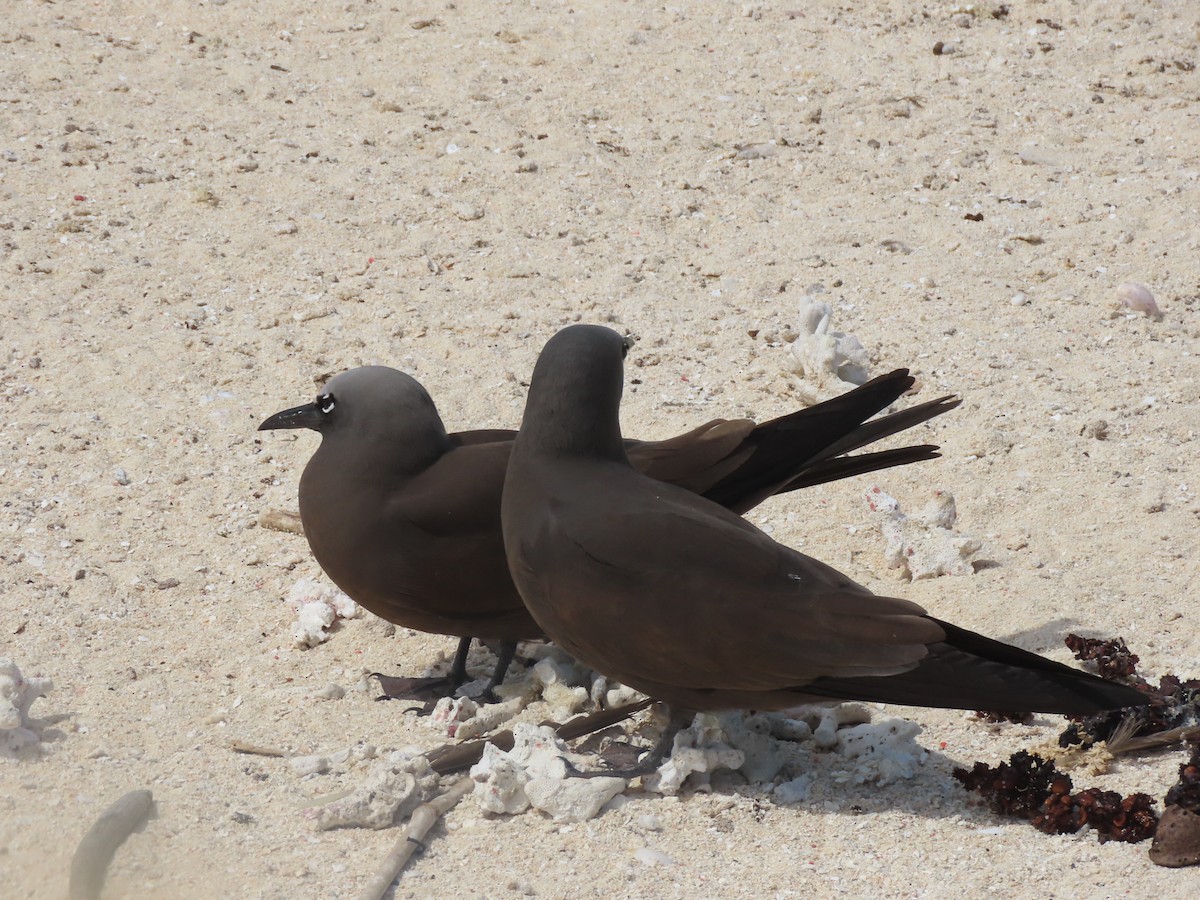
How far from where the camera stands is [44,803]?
359 cm

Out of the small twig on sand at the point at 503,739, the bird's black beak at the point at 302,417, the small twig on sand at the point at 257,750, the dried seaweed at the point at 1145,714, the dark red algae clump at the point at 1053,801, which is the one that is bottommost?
the small twig on sand at the point at 257,750

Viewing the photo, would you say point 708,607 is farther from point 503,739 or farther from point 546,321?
point 546,321

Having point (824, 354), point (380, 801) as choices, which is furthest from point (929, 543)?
point (380, 801)

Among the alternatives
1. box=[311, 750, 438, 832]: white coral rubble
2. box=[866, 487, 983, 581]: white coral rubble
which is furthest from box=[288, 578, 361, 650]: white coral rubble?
box=[866, 487, 983, 581]: white coral rubble

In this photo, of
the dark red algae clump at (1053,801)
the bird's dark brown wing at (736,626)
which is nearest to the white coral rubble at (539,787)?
the bird's dark brown wing at (736,626)

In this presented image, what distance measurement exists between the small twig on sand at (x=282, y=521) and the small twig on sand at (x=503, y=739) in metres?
1.41

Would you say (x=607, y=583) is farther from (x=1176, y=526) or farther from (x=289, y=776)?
(x=1176, y=526)

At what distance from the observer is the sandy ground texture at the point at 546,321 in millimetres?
3633

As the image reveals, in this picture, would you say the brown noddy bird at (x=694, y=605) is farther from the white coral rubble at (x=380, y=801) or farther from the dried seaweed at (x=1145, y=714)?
the white coral rubble at (x=380, y=801)

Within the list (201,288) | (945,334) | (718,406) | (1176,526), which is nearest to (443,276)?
(201,288)

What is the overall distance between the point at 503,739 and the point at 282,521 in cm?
154

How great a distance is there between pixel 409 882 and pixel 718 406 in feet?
9.65

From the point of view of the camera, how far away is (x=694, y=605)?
3.64 metres

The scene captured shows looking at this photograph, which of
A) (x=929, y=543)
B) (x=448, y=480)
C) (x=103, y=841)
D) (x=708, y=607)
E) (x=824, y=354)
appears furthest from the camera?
(x=824, y=354)
